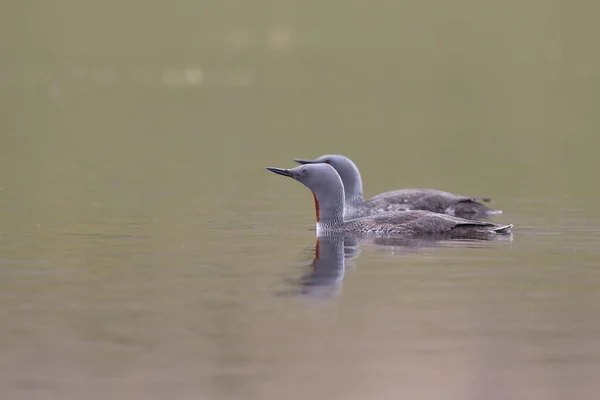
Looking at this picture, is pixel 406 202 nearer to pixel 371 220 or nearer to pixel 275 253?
pixel 371 220

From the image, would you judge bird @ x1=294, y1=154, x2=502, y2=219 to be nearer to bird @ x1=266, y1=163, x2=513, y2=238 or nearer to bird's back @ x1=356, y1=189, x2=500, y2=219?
bird's back @ x1=356, y1=189, x2=500, y2=219

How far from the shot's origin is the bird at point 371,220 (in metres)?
13.5

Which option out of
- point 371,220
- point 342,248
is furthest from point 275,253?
point 371,220

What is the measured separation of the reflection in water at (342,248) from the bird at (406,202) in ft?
7.23

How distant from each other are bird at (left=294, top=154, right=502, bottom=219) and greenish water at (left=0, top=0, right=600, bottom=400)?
561mm

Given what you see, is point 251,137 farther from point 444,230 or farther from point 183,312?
point 183,312

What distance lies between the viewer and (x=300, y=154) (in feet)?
85.5

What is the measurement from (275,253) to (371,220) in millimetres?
1773

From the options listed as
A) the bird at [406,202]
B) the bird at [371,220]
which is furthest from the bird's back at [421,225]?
the bird at [406,202]

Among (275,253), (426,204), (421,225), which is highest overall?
(426,204)

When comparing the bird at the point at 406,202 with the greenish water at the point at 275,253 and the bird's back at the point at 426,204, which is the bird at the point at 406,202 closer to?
the bird's back at the point at 426,204

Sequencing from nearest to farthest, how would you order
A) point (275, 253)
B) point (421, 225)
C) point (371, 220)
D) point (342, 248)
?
point (275, 253) → point (342, 248) → point (421, 225) → point (371, 220)

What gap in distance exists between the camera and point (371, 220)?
13.8 meters

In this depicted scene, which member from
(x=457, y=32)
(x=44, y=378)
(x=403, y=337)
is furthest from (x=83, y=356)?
(x=457, y=32)
